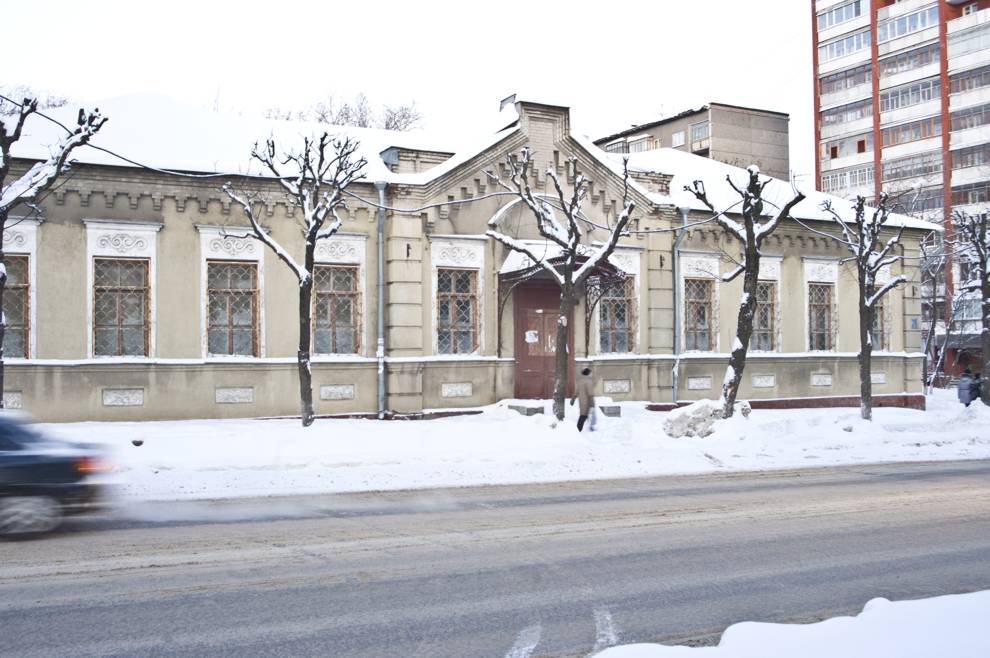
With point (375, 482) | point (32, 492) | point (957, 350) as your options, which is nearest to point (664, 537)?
point (375, 482)

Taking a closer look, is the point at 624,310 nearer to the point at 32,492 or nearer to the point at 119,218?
the point at 119,218

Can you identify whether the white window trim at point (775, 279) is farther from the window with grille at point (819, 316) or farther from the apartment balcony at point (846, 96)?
the apartment balcony at point (846, 96)

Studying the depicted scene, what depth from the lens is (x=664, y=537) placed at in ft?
30.9

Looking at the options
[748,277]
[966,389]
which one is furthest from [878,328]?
[748,277]

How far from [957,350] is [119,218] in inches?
1937

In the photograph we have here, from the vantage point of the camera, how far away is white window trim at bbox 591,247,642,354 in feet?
75.1

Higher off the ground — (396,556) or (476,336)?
(476,336)

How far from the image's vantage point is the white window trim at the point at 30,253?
17.8 metres

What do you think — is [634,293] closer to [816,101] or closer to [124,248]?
[124,248]

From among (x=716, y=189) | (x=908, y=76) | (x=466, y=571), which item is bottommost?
(x=466, y=571)

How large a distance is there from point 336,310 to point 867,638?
16263mm

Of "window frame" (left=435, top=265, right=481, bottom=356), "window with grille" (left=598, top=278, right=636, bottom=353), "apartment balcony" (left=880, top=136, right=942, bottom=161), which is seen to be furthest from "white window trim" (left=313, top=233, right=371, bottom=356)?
"apartment balcony" (left=880, top=136, right=942, bottom=161)

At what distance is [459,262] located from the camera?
69.9 ft

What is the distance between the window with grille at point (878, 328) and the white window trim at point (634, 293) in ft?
28.2
